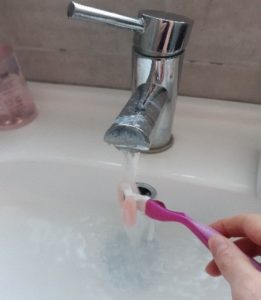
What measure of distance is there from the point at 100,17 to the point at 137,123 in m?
0.10

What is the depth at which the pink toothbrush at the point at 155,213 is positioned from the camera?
0.34 metres

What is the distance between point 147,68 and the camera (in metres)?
0.42

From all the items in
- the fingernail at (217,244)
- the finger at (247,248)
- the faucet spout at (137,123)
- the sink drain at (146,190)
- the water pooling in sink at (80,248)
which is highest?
the faucet spout at (137,123)

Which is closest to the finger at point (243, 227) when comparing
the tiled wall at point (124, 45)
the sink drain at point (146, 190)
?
the sink drain at point (146, 190)

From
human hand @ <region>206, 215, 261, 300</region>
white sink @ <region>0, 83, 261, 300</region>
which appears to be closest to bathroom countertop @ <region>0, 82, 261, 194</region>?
white sink @ <region>0, 83, 261, 300</region>

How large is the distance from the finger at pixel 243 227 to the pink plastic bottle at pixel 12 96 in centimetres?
28

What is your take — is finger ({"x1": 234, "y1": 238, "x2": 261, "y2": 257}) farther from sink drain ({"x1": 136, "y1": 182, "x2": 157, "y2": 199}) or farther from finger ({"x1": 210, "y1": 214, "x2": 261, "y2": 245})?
sink drain ({"x1": 136, "y1": 182, "x2": 157, "y2": 199})

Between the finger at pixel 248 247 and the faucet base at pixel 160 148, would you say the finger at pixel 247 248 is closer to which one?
the finger at pixel 248 247

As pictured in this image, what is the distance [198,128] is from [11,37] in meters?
0.26

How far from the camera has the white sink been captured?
463mm

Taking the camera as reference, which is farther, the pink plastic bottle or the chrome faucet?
the pink plastic bottle

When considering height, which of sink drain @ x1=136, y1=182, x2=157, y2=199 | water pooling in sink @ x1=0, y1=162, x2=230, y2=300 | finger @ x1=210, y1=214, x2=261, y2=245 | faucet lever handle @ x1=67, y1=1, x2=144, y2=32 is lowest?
water pooling in sink @ x1=0, y1=162, x2=230, y2=300

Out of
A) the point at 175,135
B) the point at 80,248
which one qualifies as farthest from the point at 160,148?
the point at 80,248

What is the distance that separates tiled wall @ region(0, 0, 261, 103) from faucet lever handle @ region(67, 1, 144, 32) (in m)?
0.10
